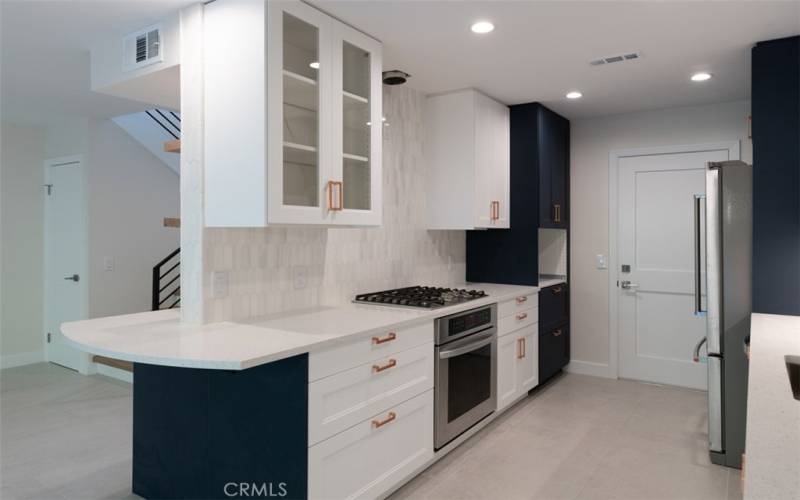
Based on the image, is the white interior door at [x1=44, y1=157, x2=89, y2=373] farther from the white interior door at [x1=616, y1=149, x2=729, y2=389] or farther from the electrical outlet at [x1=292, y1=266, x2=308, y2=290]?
the white interior door at [x1=616, y1=149, x2=729, y2=389]

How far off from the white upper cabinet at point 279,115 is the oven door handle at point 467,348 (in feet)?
3.07

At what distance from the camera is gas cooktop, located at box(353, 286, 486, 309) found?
3.00 m

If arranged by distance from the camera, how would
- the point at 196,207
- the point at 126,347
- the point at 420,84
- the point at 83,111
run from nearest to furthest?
Result: the point at 126,347 → the point at 196,207 → the point at 420,84 → the point at 83,111

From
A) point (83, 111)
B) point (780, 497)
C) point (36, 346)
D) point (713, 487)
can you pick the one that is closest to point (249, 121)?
point (780, 497)

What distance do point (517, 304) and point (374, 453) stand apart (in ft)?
6.06

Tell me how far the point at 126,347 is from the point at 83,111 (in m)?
3.62

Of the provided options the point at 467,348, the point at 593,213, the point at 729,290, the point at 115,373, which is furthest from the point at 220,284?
the point at 593,213

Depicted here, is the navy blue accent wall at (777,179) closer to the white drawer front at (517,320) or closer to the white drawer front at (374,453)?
the white drawer front at (517,320)

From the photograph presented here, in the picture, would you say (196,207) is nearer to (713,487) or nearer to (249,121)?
(249,121)

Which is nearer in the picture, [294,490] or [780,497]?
[780,497]

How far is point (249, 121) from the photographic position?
224 centimetres

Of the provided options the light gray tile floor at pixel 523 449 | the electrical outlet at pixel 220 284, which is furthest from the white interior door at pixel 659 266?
the electrical outlet at pixel 220 284

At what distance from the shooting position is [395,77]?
3379 millimetres

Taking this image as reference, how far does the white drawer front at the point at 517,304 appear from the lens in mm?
3629
